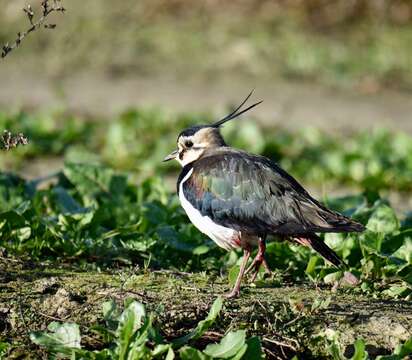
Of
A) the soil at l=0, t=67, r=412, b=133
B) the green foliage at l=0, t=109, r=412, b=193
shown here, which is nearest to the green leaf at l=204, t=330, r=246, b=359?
the green foliage at l=0, t=109, r=412, b=193

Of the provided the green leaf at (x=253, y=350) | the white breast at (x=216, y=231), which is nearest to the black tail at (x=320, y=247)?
the white breast at (x=216, y=231)

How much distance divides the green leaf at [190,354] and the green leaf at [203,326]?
153 mm

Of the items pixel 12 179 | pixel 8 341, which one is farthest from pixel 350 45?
pixel 8 341

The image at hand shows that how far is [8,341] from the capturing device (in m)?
4.45

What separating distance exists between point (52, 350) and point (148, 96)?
750cm

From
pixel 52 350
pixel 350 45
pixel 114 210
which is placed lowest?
pixel 350 45

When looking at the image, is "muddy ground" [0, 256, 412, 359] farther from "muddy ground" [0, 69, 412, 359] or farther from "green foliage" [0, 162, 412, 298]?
"green foliage" [0, 162, 412, 298]

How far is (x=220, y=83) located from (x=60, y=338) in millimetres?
8055

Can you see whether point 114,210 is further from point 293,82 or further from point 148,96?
point 293,82

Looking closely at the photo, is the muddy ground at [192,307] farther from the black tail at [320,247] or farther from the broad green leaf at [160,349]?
the broad green leaf at [160,349]

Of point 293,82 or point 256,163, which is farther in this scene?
point 293,82

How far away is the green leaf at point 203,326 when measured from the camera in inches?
170

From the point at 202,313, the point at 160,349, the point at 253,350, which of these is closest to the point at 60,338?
the point at 160,349

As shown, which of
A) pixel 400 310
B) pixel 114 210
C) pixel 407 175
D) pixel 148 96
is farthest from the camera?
pixel 148 96
